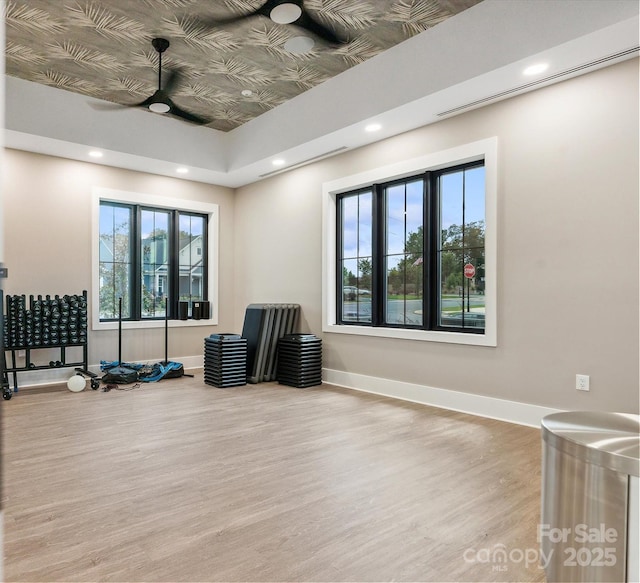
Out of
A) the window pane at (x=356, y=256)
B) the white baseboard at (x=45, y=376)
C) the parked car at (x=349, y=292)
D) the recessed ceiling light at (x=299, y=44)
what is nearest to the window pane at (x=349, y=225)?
the window pane at (x=356, y=256)

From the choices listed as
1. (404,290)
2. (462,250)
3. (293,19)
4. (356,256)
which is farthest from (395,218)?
(293,19)

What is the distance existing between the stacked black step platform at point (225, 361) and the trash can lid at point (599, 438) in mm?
4416

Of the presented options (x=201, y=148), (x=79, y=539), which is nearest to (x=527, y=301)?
(x=79, y=539)

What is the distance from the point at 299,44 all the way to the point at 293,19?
0.53 metres

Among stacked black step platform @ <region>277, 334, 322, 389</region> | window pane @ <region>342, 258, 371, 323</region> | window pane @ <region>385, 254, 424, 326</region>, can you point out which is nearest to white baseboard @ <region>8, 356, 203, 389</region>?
stacked black step platform @ <region>277, 334, 322, 389</region>

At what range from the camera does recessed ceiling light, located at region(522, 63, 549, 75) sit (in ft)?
12.5

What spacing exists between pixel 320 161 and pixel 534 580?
17.5ft

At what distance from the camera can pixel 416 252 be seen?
17.5ft

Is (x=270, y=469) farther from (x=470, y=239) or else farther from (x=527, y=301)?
(x=470, y=239)

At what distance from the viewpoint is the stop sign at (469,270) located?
15.7 feet

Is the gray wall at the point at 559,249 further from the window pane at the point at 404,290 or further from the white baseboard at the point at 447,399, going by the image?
the window pane at the point at 404,290

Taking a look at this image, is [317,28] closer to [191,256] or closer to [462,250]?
[462,250]

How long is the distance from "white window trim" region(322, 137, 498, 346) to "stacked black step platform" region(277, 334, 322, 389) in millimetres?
356

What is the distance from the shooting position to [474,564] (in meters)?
2.09
